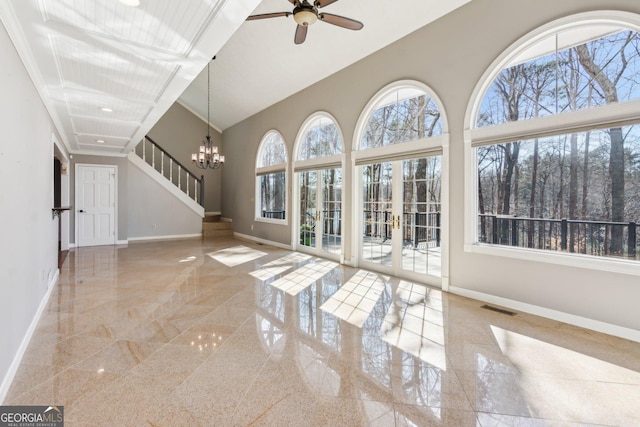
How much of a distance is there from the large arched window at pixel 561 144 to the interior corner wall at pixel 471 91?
14cm

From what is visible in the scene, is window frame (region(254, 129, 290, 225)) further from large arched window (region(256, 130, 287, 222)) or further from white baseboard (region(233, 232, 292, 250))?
white baseboard (region(233, 232, 292, 250))

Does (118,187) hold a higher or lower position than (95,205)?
higher

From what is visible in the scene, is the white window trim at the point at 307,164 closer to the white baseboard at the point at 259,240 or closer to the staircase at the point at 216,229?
the white baseboard at the point at 259,240

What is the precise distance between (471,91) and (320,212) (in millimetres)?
3804

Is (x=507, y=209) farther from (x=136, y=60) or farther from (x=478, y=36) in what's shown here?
(x=136, y=60)

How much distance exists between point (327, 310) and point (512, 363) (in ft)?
6.11

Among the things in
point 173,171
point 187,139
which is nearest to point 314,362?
point 173,171

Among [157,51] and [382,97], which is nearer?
[157,51]

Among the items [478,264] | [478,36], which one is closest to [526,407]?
[478,264]

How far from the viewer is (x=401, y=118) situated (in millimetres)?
5082

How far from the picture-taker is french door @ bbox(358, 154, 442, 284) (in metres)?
4.67

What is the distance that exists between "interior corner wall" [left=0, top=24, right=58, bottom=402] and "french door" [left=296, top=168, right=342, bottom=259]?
14.9 ft

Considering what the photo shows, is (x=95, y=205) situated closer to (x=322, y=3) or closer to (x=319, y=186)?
(x=319, y=186)

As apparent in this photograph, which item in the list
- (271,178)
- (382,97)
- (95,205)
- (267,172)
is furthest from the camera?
(271,178)
